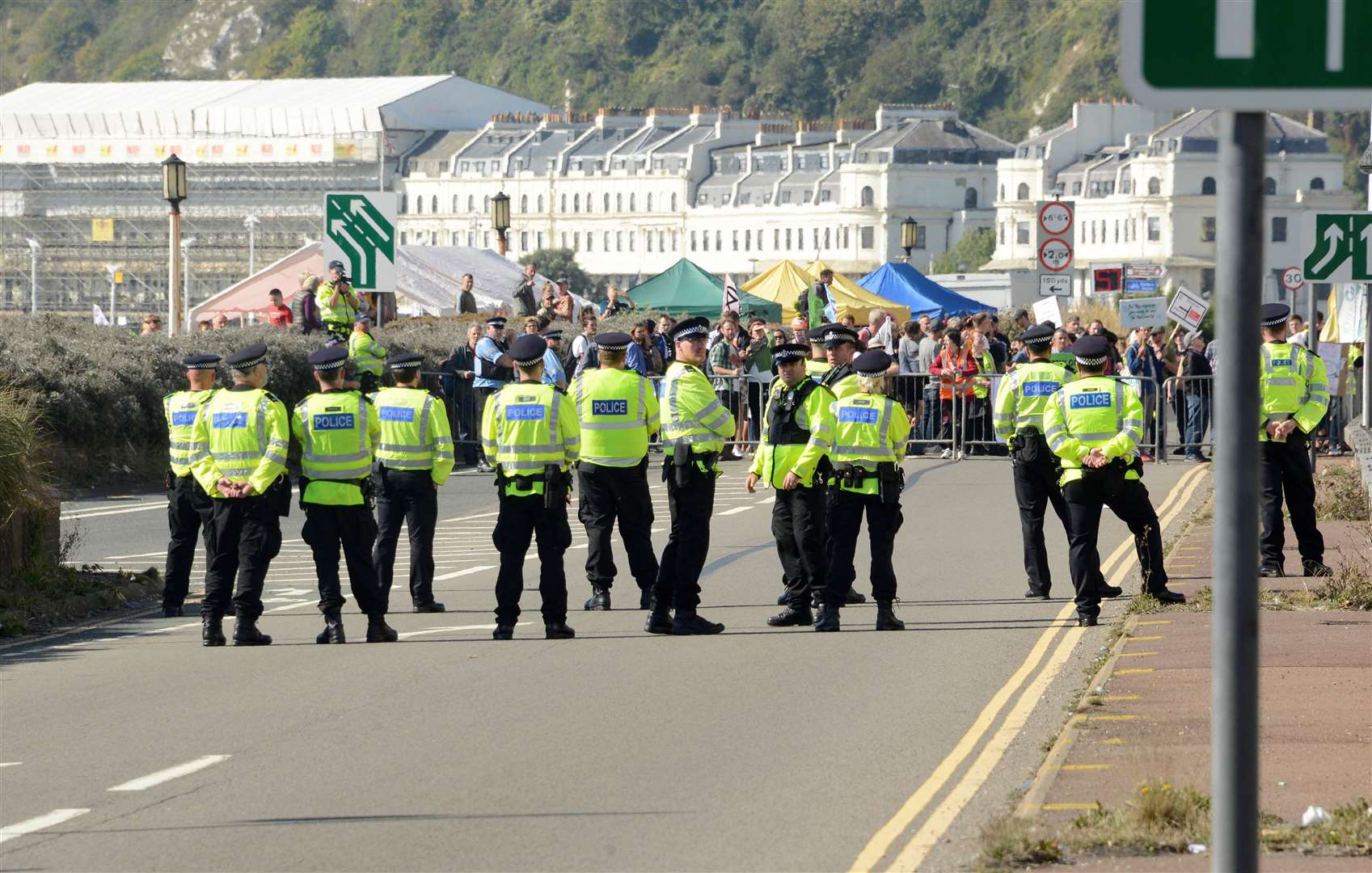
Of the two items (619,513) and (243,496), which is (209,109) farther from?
(243,496)

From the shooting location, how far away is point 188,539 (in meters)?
15.0

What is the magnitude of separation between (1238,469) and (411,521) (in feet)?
36.0

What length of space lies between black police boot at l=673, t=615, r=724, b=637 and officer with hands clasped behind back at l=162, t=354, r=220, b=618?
2.93 m

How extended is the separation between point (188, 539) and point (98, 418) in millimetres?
9937

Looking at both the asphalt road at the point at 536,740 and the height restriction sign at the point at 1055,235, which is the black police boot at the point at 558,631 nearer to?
the asphalt road at the point at 536,740

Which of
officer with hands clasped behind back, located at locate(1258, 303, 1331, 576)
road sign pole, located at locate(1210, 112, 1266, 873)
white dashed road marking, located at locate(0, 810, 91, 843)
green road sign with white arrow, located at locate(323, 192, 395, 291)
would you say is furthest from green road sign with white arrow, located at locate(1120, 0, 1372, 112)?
green road sign with white arrow, located at locate(323, 192, 395, 291)

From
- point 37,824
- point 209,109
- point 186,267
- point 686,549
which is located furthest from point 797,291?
point 209,109

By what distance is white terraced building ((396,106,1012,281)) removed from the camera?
16288 cm

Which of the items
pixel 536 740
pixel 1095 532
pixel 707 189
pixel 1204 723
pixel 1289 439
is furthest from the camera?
pixel 707 189

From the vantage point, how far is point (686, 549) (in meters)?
14.0

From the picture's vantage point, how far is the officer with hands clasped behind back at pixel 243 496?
13.6 metres

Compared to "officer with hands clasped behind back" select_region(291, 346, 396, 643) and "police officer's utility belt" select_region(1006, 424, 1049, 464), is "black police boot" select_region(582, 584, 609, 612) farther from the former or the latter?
"police officer's utility belt" select_region(1006, 424, 1049, 464)

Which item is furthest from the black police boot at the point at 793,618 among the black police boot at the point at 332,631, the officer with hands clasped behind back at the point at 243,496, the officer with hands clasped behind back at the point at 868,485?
the officer with hands clasped behind back at the point at 243,496

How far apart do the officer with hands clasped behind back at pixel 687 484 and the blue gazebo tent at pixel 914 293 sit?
116 ft
